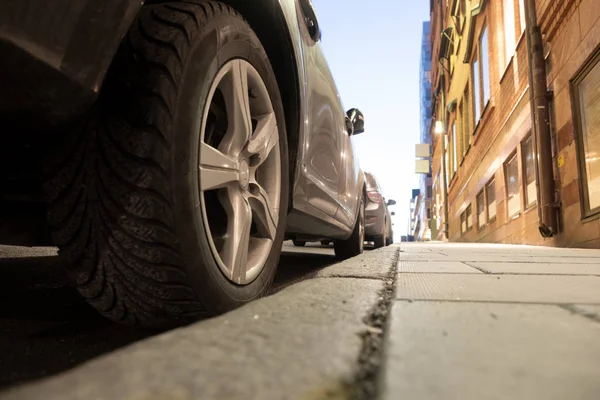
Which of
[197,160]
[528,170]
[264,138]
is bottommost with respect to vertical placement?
[197,160]

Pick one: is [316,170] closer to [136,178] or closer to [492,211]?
[136,178]

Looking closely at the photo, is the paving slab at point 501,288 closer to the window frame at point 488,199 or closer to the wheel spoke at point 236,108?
the wheel spoke at point 236,108

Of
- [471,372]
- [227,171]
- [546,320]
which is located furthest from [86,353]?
[546,320]

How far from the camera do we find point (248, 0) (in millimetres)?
1793

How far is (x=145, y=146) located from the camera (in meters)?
1.17

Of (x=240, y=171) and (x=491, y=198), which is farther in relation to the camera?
(x=491, y=198)

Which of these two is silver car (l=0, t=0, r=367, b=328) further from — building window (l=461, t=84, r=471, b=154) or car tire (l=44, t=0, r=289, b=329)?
building window (l=461, t=84, r=471, b=154)

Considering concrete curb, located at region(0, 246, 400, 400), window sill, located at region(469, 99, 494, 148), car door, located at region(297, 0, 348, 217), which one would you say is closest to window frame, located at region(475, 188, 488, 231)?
window sill, located at region(469, 99, 494, 148)

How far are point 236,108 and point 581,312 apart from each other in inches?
48.8

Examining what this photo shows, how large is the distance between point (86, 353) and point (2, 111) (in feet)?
2.54

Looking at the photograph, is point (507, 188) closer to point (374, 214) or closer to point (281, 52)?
point (374, 214)

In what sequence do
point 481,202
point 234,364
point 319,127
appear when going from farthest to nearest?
point 481,202, point 319,127, point 234,364

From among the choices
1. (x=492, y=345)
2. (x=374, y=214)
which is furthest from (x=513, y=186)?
(x=492, y=345)

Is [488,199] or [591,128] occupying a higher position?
[488,199]
